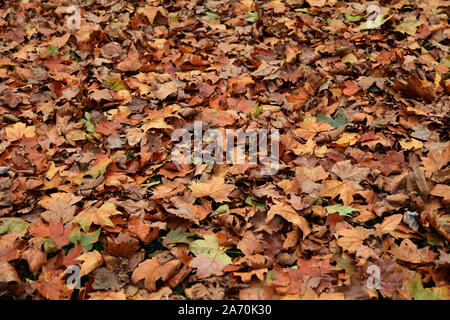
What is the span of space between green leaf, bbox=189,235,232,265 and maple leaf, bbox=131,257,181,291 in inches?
5.2

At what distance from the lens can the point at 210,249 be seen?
6.85 ft

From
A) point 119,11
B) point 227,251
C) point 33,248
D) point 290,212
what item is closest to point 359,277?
point 290,212

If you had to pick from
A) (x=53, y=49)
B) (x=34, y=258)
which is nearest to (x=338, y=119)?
(x=34, y=258)

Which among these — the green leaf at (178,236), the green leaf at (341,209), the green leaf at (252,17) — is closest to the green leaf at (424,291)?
the green leaf at (341,209)

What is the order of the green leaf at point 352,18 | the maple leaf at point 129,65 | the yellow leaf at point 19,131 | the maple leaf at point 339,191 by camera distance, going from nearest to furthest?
the maple leaf at point 339,191 < the yellow leaf at point 19,131 < the maple leaf at point 129,65 < the green leaf at point 352,18

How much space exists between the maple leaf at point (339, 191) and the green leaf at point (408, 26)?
7.11 ft

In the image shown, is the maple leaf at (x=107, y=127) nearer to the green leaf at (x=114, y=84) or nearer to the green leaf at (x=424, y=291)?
the green leaf at (x=114, y=84)

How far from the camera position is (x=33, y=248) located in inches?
81.6

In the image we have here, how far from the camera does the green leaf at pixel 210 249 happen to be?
2.04 m

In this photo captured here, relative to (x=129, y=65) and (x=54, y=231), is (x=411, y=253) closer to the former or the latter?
(x=54, y=231)

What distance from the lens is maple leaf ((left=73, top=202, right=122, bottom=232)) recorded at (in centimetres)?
218

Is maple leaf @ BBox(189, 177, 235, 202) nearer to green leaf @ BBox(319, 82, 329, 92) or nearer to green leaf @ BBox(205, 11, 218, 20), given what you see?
green leaf @ BBox(319, 82, 329, 92)

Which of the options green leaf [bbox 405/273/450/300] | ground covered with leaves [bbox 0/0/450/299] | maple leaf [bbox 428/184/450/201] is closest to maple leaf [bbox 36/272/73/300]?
ground covered with leaves [bbox 0/0/450/299]
